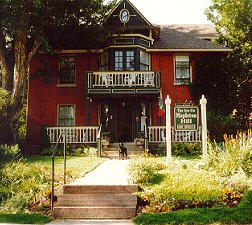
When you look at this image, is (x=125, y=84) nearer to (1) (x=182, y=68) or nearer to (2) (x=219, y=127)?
(1) (x=182, y=68)

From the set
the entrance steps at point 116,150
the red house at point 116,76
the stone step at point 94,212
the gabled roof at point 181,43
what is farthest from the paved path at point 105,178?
the gabled roof at point 181,43

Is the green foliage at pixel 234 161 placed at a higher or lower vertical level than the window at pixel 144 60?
lower

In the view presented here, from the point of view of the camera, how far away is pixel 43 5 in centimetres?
1750

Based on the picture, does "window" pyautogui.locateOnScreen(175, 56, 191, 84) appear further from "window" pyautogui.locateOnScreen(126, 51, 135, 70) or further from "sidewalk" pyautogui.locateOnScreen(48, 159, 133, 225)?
"sidewalk" pyautogui.locateOnScreen(48, 159, 133, 225)

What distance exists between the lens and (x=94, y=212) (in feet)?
26.4

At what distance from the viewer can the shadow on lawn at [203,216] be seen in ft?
23.4

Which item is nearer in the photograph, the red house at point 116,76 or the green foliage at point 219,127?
the green foliage at point 219,127

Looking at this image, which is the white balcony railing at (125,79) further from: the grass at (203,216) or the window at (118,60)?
the grass at (203,216)

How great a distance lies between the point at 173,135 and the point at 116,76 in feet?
16.8

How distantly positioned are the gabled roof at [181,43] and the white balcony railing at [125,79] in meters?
2.75

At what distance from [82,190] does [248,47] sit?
69.4 feet

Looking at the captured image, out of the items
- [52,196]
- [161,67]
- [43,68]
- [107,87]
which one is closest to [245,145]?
[52,196]

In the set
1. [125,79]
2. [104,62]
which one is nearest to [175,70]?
[125,79]

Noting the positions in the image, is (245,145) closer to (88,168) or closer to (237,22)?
(88,168)
